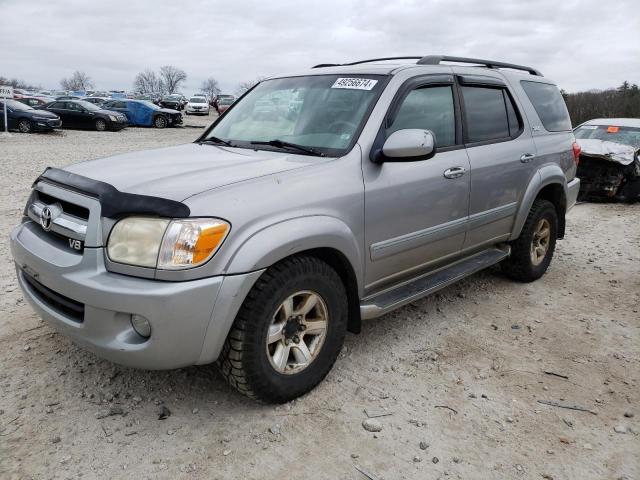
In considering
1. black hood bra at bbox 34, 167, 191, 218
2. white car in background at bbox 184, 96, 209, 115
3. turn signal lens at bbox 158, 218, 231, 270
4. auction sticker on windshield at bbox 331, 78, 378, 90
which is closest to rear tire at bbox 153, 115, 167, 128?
white car in background at bbox 184, 96, 209, 115

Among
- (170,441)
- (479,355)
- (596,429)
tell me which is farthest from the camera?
(479,355)

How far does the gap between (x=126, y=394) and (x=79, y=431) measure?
13.7 inches

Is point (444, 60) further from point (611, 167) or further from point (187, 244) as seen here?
point (611, 167)

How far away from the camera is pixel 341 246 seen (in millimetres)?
2758

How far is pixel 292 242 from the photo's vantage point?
2.50 metres

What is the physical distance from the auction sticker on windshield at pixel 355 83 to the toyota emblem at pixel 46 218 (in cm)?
186

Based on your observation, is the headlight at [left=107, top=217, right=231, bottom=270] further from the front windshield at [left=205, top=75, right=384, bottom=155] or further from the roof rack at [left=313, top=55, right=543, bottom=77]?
the roof rack at [left=313, top=55, right=543, bottom=77]

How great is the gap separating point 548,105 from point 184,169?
361 cm

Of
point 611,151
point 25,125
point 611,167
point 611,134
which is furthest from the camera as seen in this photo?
point 25,125

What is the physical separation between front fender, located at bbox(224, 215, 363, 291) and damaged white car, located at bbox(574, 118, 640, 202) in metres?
7.84

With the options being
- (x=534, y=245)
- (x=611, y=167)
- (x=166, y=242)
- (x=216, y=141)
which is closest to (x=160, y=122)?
(x=611, y=167)

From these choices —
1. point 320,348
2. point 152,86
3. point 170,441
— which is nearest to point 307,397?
point 320,348

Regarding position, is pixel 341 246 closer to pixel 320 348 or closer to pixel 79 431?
pixel 320 348

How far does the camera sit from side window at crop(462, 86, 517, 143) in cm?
380
